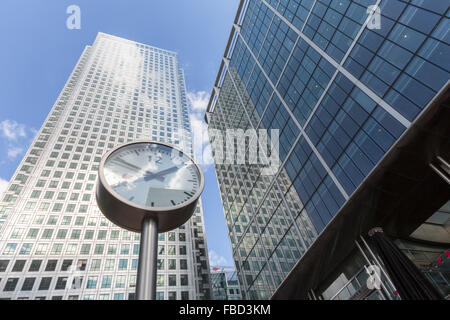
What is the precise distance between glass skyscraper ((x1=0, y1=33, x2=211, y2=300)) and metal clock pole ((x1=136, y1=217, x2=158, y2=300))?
3916 centimetres

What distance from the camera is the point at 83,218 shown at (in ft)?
141

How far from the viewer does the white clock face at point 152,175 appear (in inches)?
98.5

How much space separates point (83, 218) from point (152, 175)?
46.9 meters

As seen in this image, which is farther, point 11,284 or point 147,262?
point 11,284

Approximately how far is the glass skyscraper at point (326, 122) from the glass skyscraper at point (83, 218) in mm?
15975

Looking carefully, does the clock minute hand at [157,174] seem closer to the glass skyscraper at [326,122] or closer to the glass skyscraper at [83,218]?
the glass skyscraper at [326,122]

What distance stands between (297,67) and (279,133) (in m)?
6.58

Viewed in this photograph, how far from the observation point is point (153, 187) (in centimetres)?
262

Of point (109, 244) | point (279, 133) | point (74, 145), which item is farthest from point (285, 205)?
point (74, 145)

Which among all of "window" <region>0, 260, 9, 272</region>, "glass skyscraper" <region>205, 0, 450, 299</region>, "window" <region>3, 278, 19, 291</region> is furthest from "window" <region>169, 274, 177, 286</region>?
"window" <region>0, 260, 9, 272</region>
